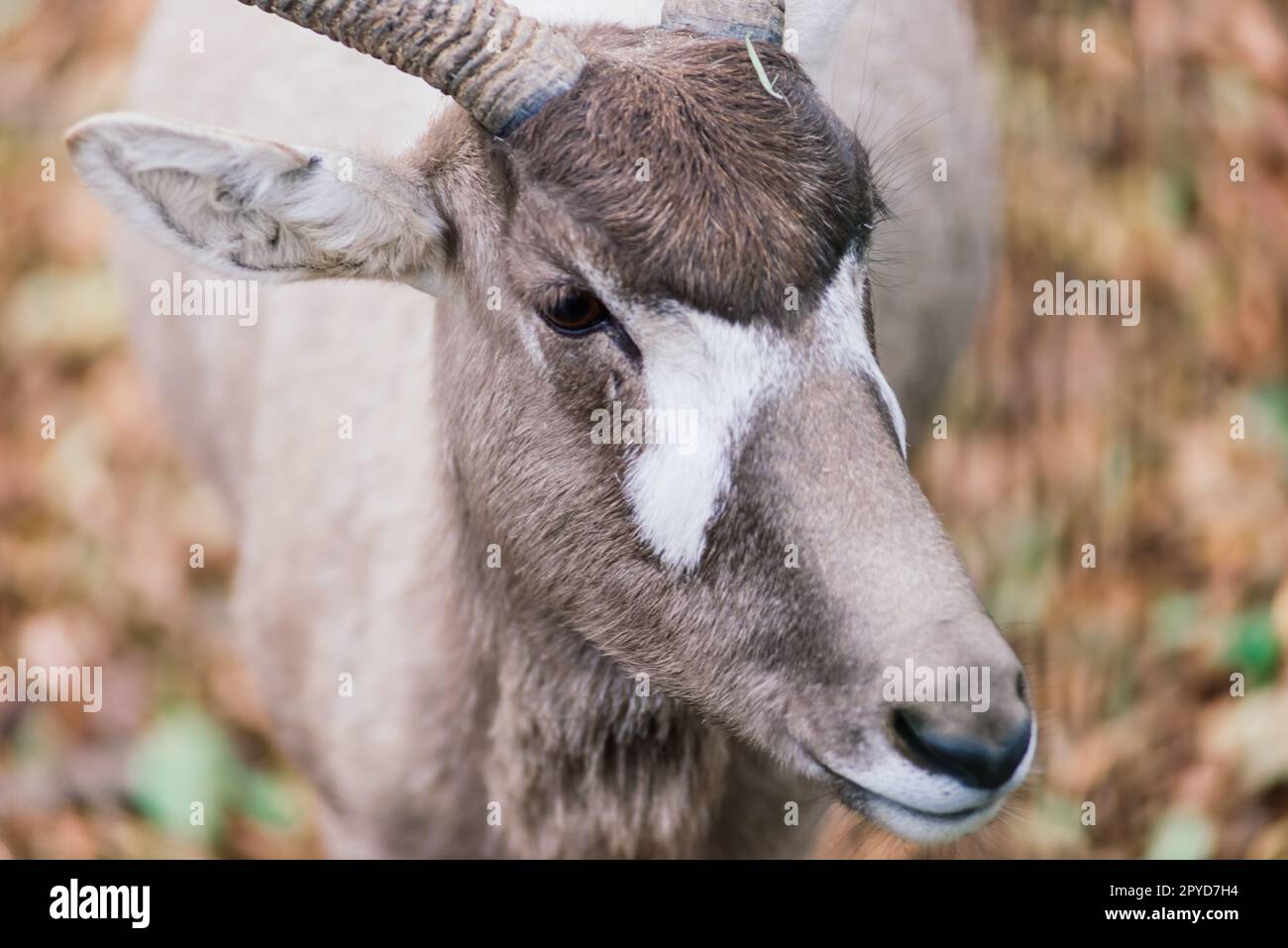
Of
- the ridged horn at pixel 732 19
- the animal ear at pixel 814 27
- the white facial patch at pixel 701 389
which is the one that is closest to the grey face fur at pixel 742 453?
the white facial patch at pixel 701 389

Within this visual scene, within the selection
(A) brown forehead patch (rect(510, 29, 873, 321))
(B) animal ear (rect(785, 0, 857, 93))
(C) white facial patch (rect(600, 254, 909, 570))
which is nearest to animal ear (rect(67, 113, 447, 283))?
(A) brown forehead patch (rect(510, 29, 873, 321))

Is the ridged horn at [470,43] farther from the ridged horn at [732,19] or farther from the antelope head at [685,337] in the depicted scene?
the ridged horn at [732,19]

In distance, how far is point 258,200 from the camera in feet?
8.30

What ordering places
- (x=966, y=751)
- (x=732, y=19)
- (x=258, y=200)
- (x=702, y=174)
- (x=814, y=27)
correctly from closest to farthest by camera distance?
(x=966, y=751), (x=702, y=174), (x=258, y=200), (x=732, y=19), (x=814, y=27)

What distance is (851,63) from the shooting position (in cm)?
397

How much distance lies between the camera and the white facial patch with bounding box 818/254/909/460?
2.51 m

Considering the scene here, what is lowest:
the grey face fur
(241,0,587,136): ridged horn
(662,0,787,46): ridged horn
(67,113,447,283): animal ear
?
the grey face fur

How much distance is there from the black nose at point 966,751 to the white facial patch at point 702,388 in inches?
20.1

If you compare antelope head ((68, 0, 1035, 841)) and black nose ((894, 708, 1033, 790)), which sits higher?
antelope head ((68, 0, 1035, 841))

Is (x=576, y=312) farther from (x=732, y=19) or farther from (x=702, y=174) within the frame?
(x=732, y=19)

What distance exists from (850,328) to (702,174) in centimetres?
40

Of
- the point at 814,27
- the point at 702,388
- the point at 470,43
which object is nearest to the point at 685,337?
the point at 702,388

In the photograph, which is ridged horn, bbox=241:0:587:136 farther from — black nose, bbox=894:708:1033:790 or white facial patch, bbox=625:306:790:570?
black nose, bbox=894:708:1033:790

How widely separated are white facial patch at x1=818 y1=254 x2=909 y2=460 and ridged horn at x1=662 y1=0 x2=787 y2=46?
496 millimetres
